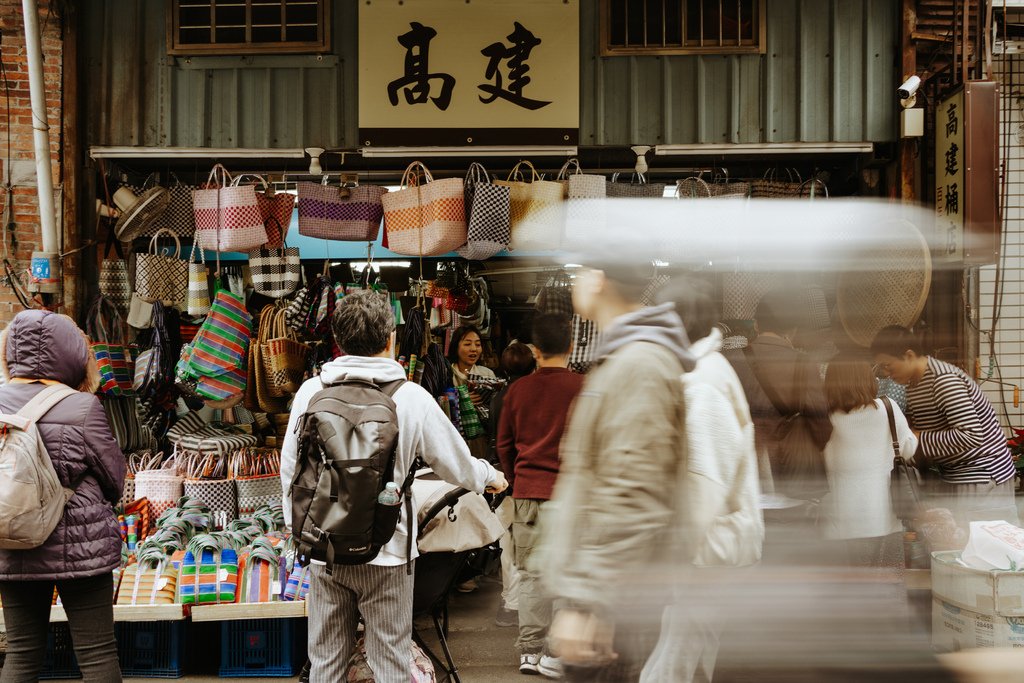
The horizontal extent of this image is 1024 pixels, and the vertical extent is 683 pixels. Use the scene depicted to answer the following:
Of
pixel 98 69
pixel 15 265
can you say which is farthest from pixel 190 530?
pixel 98 69

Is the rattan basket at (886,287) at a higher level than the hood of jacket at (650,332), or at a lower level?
higher

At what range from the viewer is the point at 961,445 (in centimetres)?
471

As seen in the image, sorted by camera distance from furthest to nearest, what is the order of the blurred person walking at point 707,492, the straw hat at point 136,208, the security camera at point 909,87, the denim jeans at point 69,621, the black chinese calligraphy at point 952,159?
the straw hat at point 136,208 < the security camera at point 909,87 < the black chinese calligraphy at point 952,159 < the denim jeans at point 69,621 < the blurred person walking at point 707,492

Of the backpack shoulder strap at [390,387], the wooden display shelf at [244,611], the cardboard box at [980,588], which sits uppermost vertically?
the backpack shoulder strap at [390,387]

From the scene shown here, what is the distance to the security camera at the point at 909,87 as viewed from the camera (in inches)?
214

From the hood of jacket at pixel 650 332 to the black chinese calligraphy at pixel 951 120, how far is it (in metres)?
3.76

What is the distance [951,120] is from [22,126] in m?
6.47

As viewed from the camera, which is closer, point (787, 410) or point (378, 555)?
point (378, 555)

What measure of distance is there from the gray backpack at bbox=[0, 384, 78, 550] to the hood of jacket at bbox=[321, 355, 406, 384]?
127cm

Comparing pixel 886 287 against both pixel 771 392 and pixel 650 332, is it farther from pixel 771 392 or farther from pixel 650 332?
pixel 650 332

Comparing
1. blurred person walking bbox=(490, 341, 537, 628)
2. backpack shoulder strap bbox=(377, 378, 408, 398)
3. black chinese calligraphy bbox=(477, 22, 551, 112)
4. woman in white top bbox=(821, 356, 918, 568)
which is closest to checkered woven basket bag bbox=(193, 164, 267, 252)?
black chinese calligraphy bbox=(477, 22, 551, 112)

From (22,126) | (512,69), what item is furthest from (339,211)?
(22,126)

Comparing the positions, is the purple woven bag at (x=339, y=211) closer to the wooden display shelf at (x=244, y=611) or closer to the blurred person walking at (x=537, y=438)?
the blurred person walking at (x=537, y=438)

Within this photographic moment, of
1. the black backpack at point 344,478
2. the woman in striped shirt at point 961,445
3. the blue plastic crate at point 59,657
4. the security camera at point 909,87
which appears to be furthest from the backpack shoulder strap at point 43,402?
the security camera at point 909,87
